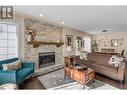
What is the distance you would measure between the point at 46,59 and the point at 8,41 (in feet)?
6.85

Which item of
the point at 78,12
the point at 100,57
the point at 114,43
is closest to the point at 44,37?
the point at 78,12

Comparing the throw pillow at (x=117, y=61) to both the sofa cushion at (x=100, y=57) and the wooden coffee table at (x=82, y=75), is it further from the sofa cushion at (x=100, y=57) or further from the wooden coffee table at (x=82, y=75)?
the wooden coffee table at (x=82, y=75)

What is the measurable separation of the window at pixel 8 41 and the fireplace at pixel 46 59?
1.36m

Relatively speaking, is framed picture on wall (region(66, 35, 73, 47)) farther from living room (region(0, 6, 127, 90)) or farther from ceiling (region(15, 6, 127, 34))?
ceiling (region(15, 6, 127, 34))

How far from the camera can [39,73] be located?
5.23 meters

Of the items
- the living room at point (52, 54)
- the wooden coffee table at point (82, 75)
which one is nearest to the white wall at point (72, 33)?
the living room at point (52, 54)

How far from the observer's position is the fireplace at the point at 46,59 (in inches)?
229

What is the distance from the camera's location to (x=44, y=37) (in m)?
6.02

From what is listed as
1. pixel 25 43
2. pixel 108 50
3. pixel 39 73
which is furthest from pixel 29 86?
pixel 108 50

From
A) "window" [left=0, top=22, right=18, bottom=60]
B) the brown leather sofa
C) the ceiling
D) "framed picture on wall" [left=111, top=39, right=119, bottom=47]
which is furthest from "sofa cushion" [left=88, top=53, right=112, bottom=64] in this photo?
"framed picture on wall" [left=111, top=39, right=119, bottom=47]

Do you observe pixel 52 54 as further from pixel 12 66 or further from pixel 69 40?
pixel 12 66
